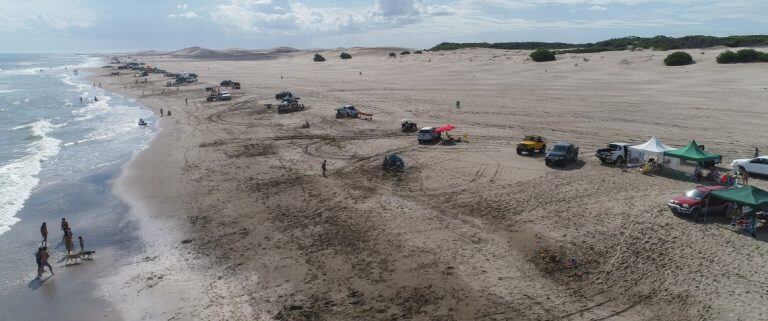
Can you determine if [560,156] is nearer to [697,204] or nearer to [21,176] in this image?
[697,204]

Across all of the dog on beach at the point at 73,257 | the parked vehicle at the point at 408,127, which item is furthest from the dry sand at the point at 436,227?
the dog on beach at the point at 73,257

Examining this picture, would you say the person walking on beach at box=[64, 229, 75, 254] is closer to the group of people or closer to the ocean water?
the group of people

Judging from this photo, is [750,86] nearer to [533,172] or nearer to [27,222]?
[533,172]

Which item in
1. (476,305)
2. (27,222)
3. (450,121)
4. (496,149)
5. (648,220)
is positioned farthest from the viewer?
(450,121)

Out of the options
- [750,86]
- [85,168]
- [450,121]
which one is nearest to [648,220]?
[450,121]

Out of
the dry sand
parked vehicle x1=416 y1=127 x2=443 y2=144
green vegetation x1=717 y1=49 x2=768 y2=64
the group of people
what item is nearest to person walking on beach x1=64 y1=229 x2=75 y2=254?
the group of people

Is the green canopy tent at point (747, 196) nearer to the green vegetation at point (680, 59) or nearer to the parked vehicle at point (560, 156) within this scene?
the parked vehicle at point (560, 156)
